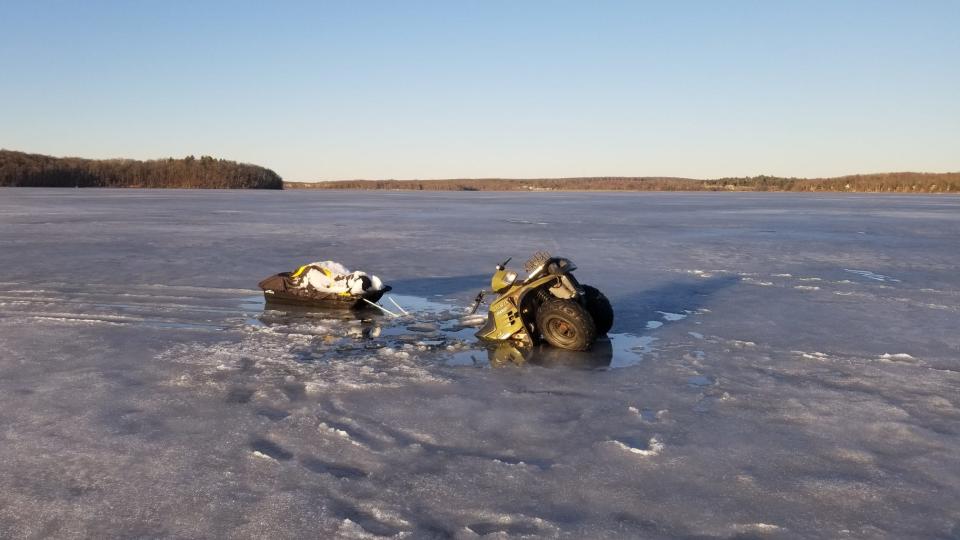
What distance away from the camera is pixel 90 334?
22.6ft

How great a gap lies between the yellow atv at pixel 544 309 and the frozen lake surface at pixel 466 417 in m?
0.27

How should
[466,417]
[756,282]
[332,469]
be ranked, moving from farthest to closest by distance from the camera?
[756,282] → [466,417] → [332,469]

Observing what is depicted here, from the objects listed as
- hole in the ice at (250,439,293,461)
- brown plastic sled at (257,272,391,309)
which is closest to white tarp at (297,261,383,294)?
brown plastic sled at (257,272,391,309)

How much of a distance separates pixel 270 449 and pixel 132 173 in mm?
111741

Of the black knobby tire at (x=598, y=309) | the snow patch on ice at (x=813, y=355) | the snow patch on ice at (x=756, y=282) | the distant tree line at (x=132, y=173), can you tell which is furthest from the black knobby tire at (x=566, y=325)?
the distant tree line at (x=132, y=173)

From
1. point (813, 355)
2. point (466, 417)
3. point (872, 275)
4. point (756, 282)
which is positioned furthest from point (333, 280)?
point (872, 275)

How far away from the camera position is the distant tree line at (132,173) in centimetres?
9369

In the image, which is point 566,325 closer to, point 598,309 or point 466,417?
point 598,309

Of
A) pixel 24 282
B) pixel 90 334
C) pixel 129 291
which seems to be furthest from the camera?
pixel 24 282

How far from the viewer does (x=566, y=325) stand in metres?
6.50

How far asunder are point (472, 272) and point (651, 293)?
313 cm

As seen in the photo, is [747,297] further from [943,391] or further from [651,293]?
[943,391]

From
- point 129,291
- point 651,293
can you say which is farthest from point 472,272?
point 129,291

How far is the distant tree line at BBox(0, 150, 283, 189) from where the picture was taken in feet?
307
